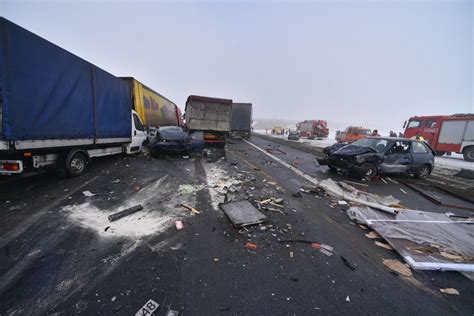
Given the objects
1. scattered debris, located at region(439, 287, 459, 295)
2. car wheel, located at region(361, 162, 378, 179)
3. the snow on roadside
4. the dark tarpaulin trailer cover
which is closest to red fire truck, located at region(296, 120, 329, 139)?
the snow on roadside

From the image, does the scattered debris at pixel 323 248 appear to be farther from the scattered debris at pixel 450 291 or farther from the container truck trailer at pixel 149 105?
the container truck trailer at pixel 149 105

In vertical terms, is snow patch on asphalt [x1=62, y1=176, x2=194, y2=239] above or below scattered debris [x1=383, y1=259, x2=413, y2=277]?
below

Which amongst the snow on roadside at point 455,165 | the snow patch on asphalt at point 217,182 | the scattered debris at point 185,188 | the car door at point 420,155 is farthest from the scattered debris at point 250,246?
the snow on roadside at point 455,165

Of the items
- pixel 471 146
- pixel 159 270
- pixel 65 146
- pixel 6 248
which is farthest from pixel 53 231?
pixel 471 146

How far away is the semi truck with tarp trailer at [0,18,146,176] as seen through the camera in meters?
3.89

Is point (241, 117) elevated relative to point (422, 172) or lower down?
elevated

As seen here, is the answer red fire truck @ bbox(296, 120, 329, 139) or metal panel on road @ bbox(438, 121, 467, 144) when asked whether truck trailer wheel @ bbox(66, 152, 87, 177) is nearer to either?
metal panel on road @ bbox(438, 121, 467, 144)

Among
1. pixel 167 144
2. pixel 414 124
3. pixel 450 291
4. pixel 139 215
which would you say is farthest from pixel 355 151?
pixel 414 124

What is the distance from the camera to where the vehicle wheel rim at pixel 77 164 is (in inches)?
222

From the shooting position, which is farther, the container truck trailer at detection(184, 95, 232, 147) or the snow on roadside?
the container truck trailer at detection(184, 95, 232, 147)

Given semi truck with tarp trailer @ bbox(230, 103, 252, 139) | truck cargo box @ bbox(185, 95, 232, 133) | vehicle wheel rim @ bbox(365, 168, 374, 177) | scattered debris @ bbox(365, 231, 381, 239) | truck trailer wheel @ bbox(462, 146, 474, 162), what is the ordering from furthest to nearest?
semi truck with tarp trailer @ bbox(230, 103, 252, 139) < truck trailer wheel @ bbox(462, 146, 474, 162) < truck cargo box @ bbox(185, 95, 232, 133) < vehicle wheel rim @ bbox(365, 168, 374, 177) < scattered debris @ bbox(365, 231, 381, 239)

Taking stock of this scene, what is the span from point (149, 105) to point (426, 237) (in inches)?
570

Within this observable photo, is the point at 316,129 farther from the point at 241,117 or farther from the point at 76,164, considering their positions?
the point at 76,164

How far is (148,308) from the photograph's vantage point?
189cm
